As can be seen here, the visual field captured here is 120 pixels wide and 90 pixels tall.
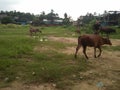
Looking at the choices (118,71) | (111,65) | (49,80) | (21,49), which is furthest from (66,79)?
(21,49)

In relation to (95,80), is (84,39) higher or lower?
higher

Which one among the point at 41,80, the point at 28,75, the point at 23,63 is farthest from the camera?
the point at 23,63

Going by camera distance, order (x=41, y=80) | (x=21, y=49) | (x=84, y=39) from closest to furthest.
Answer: (x=41, y=80)
(x=84, y=39)
(x=21, y=49)

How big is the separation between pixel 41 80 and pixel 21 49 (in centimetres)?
511

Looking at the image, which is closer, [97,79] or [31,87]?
[31,87]

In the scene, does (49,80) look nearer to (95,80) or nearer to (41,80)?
(41,80)

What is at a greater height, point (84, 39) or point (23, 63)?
point (84, 39)

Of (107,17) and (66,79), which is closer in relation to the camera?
(66,79)

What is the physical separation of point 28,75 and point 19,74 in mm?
357

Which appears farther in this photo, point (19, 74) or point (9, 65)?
point (9, 65)

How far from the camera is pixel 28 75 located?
22.6ft

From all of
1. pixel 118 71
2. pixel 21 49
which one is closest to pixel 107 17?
pixel 21 49

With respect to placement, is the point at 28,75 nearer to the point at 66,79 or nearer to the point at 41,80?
the point at 41,80

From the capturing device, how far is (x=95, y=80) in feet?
21.3
